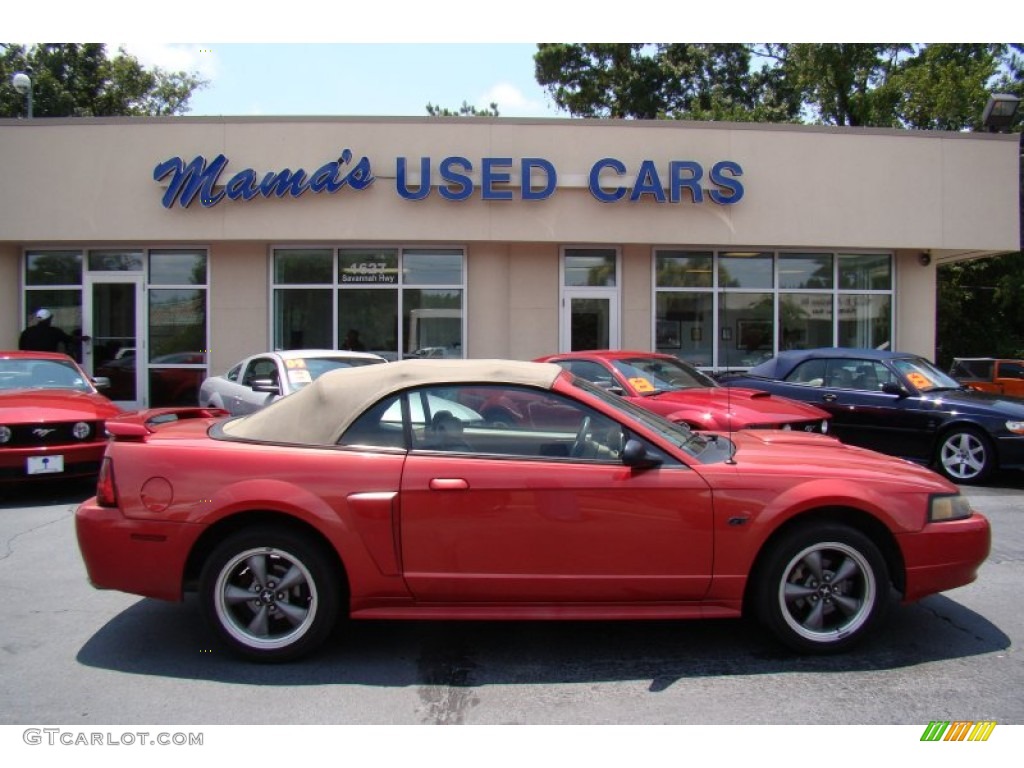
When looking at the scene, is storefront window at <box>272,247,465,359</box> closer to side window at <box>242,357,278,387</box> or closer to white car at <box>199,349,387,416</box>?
white car at <box>199,349,387,416</box>

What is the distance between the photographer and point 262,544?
392cm

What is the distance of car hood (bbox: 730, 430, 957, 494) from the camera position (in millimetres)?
4047

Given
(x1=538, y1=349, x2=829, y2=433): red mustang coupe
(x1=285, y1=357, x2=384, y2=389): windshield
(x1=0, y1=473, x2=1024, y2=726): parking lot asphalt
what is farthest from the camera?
(x1=285, y1=357, x2=384, y2=389): windshield

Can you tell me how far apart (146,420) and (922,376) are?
861 centimetres

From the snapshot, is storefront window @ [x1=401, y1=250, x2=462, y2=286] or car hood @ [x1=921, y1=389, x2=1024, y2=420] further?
storefront window @ [x1=401, y1=250, x2=462, y2=286]

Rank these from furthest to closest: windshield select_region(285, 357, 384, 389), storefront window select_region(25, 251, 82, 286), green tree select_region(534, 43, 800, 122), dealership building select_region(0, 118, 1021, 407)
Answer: green tree select_region(534, 43, 800, 122), storefront window select_region(25, 251, 82, 286), dealership building select_region(0, 118, 1021, 407), windshield select_region(285, 357, 384, 389)

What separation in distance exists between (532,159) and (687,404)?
6749 millimetres

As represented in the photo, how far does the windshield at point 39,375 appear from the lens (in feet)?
29.2

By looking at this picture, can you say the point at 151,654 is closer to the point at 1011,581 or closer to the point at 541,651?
the point at 541,651

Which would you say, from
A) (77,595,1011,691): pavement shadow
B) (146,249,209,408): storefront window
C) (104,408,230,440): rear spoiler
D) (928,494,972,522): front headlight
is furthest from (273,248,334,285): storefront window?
(928,494,972,522): front headlight

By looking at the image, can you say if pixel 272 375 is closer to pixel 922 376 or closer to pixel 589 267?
pixel 589 267

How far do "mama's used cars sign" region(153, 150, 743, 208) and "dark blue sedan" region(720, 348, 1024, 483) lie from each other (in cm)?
424

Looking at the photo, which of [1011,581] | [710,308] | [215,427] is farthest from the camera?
[710,308]

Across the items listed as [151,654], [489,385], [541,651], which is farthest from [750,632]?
[151,654]
